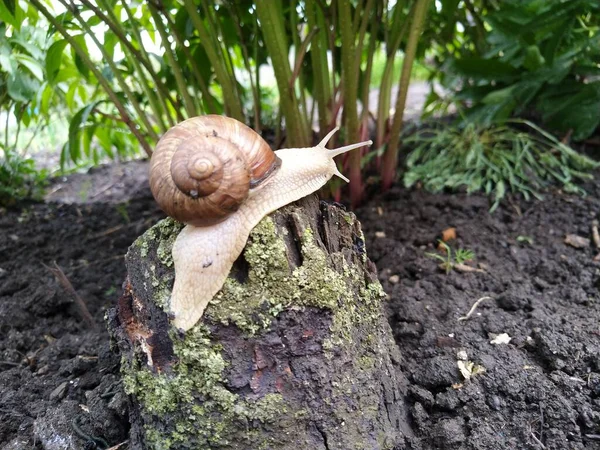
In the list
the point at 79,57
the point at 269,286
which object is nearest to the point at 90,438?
the point at 269,286

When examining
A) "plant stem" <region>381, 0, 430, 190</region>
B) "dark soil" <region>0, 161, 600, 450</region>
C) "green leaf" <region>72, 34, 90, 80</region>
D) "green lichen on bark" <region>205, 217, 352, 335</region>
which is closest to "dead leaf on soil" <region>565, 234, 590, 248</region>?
"dark soil" <region>0, 161, 600, 450</region>

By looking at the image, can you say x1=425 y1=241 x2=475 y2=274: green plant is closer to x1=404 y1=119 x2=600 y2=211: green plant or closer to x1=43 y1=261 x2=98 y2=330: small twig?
x1=404 y1=119 x2=600 y2=211: green plant

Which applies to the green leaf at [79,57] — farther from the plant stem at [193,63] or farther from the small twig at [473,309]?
the small twig at [473,309]

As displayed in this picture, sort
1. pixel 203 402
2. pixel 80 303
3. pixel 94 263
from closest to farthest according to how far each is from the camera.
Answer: pixel 203 402
pixel 80 303
pixel 94 263

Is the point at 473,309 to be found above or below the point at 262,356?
below

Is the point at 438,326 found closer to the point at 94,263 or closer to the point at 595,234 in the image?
the point at 595,234
